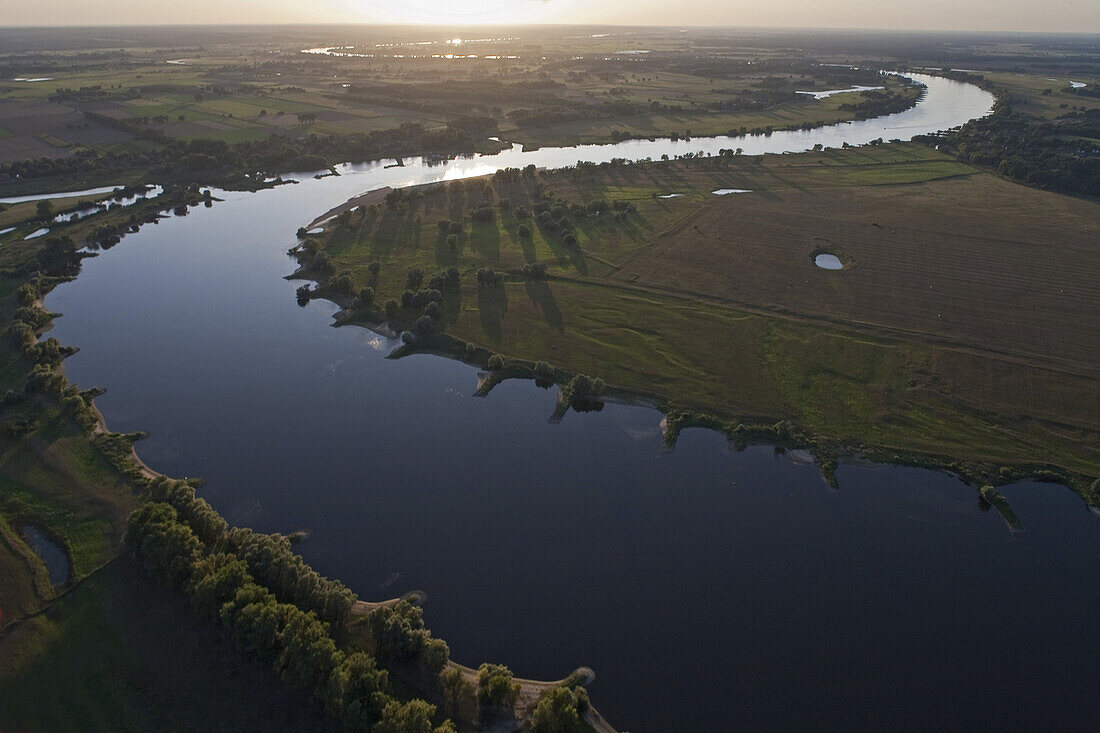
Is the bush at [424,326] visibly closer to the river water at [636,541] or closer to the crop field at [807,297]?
the crop field at [807,297]

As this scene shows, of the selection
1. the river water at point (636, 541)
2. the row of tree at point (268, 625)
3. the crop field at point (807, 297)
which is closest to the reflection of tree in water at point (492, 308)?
the crop field at point (807, 297)

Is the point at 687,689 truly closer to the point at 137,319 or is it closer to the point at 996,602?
the point at 996,602

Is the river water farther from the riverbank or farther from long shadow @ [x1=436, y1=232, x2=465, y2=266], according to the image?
long shadow @ [x1=436, y1=232, x2=465, y2=266]

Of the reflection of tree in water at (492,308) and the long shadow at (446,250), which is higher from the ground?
the long shadow at (446,250)

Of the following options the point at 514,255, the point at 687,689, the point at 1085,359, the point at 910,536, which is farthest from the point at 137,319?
the point at 1085,359

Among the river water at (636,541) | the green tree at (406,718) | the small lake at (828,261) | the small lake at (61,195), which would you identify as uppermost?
the small lake at (61,195)

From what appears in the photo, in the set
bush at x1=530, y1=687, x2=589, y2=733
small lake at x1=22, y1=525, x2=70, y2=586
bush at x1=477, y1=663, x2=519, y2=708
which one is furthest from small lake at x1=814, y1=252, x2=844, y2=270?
small lake at x1=22, y1=525, x2=70, y2=586
